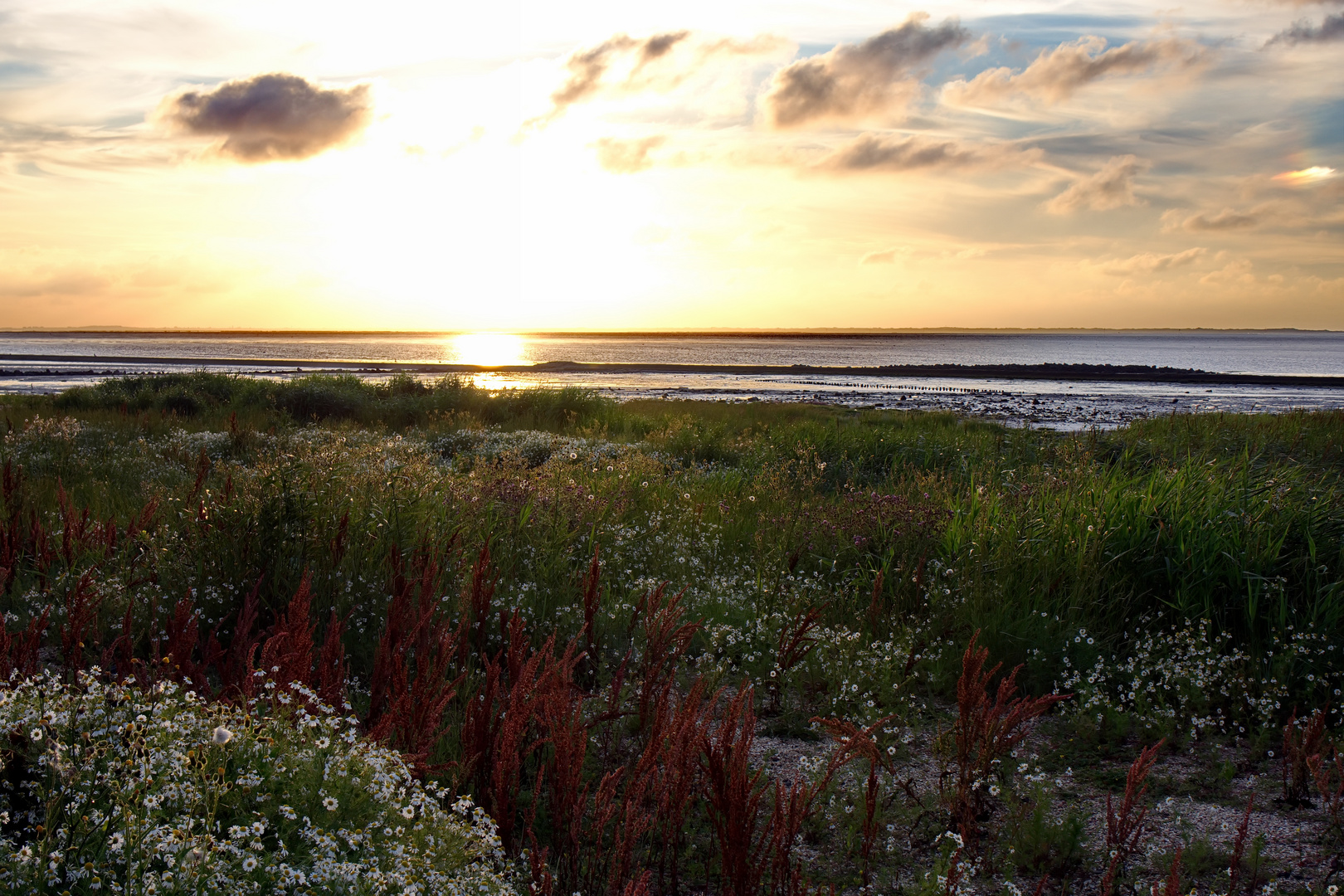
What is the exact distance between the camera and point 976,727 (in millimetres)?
3209

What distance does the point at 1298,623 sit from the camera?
5.38 metres

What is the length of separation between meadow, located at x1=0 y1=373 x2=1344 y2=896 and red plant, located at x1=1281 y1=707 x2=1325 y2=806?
0.03m

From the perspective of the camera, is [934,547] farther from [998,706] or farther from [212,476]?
[212,476]

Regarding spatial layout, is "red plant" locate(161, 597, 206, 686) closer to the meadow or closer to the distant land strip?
the meadow

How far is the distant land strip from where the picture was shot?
6131 cm

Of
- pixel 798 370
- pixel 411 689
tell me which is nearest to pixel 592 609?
pixel 411 689

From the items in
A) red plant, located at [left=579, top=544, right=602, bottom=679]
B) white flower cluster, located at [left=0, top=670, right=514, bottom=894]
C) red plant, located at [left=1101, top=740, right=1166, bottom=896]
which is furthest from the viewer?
red plant, located at [left=579, top=544, right=602, bottom=679]

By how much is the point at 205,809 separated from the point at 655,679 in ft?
5.73

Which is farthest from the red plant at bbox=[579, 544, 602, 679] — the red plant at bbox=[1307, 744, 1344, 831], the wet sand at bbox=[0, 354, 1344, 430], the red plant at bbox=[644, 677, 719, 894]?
the wet sand at bbox=[0, 354, 1344, 430]

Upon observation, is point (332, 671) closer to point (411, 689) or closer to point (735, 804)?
point (411, 689)

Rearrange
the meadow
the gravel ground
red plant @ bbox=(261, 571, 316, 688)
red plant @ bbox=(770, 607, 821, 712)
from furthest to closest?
red plant @ bbox=(770, 607, 821, 712)
the gravel ground
red plant @ bbox=(261, 571, 316, 688)
the meadow

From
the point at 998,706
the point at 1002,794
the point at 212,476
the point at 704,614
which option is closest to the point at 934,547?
the point at 704,614

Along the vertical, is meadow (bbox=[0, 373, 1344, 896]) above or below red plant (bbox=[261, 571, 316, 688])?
below

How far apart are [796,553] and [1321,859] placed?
3540mm
